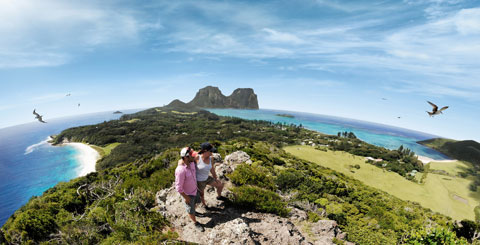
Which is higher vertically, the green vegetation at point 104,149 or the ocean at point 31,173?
the green vegetation at point 104,149

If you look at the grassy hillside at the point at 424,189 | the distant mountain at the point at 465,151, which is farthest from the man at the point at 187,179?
the distant mountain at the point at 465,151

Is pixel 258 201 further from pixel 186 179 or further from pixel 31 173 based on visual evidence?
A: pixel 31 173

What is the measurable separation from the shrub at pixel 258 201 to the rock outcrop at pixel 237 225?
0.28m

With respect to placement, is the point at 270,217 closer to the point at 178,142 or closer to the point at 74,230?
the point at 74,230

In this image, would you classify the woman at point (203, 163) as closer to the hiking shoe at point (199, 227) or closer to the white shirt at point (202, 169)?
the white shirt at point (202, 169)

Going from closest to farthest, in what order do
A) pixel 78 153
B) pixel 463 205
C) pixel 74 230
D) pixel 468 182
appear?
pixel 74 230
pixel 463 205
pixel 468 182
pixel 78 153

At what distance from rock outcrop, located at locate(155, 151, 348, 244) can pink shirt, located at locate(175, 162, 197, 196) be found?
1.44m

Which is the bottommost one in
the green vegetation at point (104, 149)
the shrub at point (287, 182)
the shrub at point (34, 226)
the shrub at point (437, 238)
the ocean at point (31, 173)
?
the ocean at point (31, 173)

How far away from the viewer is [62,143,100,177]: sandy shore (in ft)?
247

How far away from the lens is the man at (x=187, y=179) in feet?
18.1

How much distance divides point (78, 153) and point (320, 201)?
135917 mm

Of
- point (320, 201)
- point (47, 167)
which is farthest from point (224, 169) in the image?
point (47, 167)

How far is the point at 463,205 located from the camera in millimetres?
49719

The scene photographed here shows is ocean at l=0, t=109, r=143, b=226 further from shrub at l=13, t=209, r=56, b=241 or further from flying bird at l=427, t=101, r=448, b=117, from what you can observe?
flying bird at l=427, t=101, r=448, b=117
